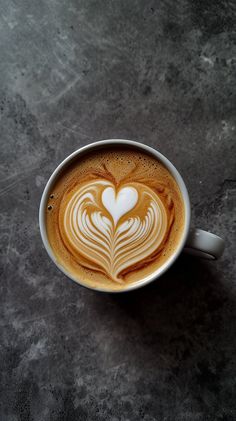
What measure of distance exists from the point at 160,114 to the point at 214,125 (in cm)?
17

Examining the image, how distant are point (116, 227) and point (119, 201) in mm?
68

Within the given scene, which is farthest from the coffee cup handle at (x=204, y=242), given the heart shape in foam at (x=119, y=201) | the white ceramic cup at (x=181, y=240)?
the heart shape in foam at (x=119, y=201)

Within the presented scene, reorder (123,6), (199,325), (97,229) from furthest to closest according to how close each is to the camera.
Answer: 1. (123,6)
2. (199,325)
3. (97,229)

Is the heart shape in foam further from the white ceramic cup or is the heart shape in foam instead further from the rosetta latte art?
the white ceramic cup

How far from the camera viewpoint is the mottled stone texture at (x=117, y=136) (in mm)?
1450

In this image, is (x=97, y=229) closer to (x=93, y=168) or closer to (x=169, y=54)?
(x=93, y=168)

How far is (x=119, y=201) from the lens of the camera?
4.08 ft

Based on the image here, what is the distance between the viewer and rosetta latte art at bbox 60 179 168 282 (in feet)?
4.06

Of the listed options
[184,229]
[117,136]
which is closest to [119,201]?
[184,229]

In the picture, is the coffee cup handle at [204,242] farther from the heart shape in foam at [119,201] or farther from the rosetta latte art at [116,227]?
the heart shape in foam at [119,201]

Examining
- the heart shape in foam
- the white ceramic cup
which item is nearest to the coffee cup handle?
the white ceramic cup

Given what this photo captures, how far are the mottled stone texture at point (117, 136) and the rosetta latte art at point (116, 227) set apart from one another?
0.26 meters

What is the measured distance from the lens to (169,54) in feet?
5.06

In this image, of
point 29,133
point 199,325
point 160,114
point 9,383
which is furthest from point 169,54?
point 9,383
